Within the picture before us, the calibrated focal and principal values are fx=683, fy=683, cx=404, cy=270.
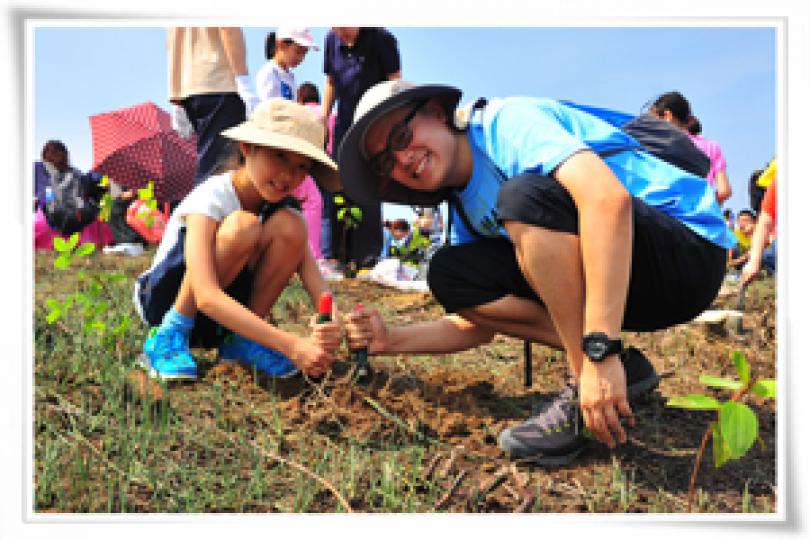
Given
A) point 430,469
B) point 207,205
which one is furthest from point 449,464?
point 207,205

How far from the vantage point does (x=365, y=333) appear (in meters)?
2.03

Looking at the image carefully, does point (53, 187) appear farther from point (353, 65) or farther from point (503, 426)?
point (503, 426)

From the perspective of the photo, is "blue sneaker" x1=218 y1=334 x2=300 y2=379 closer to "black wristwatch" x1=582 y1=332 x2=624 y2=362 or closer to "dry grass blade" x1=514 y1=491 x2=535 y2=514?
"dry grass blade" x1=514 y1=491 x2=535 y2=514

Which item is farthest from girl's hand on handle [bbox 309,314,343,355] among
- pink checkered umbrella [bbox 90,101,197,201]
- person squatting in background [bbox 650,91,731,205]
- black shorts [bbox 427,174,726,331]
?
pink checkered umbrella [bbox 90,101,197,201]

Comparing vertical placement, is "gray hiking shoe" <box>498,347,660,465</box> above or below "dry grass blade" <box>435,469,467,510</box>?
above

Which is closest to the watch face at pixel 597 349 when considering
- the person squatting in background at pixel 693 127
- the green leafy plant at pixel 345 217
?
the person squatting in background at pixel 693 127

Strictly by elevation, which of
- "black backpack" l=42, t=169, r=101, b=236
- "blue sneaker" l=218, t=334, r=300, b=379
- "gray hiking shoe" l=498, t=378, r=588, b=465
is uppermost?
"black backpack" l=42, t=169, r=101, b=236

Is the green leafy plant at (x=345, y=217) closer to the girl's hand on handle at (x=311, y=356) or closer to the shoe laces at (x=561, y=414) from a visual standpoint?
the girl's hand on handle at (x=311, y=356)

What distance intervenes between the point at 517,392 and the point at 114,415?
1.23m

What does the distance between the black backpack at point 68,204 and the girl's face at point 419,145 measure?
5120 millimetres

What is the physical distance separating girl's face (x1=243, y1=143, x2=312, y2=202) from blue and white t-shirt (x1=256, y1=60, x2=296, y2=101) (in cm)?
188

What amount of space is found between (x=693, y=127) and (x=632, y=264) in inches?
126

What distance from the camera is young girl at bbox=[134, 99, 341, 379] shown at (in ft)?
6.60
